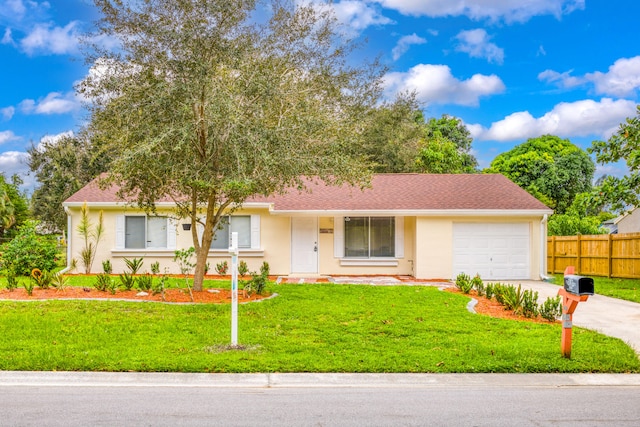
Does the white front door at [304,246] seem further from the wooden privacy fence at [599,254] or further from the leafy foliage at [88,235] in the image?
the wooden privacy fence at [599,254]

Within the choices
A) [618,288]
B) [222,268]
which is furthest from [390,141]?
[618,288]

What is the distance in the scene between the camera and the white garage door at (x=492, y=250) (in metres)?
17.6

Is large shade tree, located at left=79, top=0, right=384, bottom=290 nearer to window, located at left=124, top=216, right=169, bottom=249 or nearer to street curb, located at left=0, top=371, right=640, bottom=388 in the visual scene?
street curb, located at left=0, top=371, right=640, bottom=388

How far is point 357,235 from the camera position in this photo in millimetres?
18281

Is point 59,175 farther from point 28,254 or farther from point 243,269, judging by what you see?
point 243,269

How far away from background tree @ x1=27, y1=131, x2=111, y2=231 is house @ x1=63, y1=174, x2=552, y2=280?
12.8 meters

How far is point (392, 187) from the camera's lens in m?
19.7

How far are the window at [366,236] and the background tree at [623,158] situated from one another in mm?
6642

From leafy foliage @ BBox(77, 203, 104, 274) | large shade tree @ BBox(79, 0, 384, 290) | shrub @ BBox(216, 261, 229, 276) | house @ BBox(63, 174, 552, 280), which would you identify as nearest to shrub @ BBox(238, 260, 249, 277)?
shrub @ BBox(216, 261, 229, 276)

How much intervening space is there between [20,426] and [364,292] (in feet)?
30.0

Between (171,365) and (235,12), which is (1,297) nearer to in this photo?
(171,365)

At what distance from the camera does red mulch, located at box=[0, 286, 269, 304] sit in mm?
11219

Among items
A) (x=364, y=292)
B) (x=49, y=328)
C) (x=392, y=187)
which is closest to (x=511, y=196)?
(x=392, y=187)

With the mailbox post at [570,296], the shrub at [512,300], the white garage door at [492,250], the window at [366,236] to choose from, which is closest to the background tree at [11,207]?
the window at [366,236]
